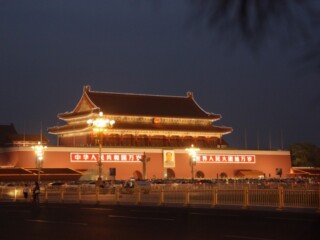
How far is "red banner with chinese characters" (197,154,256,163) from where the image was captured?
73938 mm

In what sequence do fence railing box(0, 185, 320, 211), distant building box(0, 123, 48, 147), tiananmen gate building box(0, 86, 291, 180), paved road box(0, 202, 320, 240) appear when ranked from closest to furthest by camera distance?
paved road box(0, 202, 320, 240) → fence railing box(0, 185, 320, 211) → tiananmen gate building box(0, 86, 291, 180) → distant building box(0, 123, 48, 147)

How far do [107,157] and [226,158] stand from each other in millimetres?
15858

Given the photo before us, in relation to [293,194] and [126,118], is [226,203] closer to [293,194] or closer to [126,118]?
[293,194]

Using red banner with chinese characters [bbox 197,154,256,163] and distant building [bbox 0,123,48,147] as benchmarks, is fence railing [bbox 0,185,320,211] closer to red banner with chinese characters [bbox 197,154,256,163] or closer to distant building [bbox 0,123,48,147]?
red banner with chinese characters [bbox 197,154,256,163]

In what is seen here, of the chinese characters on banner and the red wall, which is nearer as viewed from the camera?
the red wall

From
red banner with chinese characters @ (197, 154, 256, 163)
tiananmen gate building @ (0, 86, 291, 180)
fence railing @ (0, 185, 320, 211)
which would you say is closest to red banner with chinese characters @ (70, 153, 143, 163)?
tiananmen gate building @ (0, 86, 291, 180)

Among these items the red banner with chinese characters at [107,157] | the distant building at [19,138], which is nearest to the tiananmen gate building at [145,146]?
the red banner with chinese characters at [107,157]

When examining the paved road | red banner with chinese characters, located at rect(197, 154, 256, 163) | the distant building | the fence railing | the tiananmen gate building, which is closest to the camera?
the paved road

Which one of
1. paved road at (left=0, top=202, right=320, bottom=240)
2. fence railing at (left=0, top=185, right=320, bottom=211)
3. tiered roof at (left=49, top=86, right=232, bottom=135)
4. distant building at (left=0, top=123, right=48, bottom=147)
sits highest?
tiered roof at (left=49, top=86, right=232, bottom=135)

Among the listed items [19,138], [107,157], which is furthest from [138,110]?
[19,138]

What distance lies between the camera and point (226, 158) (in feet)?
246

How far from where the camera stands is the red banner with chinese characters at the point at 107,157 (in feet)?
221

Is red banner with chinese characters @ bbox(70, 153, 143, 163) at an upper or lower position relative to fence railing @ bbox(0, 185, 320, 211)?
upper

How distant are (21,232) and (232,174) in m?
60.8
